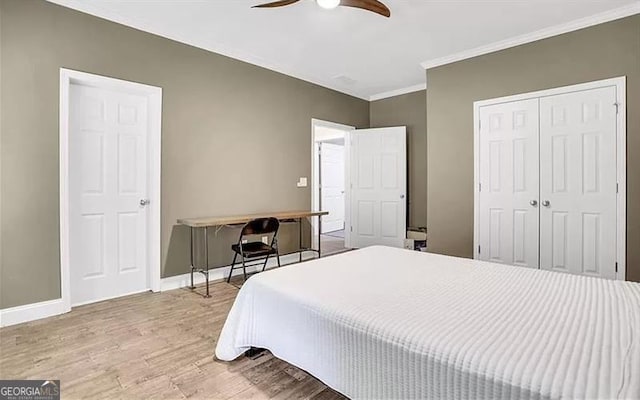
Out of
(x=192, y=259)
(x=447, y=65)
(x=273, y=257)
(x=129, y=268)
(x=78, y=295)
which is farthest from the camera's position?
(x=273, y=257)

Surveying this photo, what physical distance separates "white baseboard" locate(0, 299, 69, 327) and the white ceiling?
249 cm

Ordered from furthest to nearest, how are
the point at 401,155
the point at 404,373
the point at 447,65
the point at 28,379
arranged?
the point at 401,155, the point at 447,65, the point at 28,379, the point at 404,373

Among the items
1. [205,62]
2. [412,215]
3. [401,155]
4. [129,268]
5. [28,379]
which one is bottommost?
[28,379]

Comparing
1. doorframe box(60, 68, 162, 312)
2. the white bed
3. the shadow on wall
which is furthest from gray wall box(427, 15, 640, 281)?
doorframe box(60, 68, 162, 312)

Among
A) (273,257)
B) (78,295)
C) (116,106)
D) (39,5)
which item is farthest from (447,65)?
(78,295)

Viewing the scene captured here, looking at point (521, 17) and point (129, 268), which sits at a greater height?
point (521, 17)

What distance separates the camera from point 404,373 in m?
1.18

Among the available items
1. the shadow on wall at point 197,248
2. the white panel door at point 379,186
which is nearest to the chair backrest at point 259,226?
the shadow on wall at point 197,248

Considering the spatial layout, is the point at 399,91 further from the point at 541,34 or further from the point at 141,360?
the point at 141,360

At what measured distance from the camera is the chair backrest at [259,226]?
3.41m

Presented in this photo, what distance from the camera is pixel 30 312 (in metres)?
2.60

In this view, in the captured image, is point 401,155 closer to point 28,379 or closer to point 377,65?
point 377,65

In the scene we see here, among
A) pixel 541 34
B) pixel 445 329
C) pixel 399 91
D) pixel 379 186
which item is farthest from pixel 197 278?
pixel 541 34

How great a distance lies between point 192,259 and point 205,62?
7.14ft
